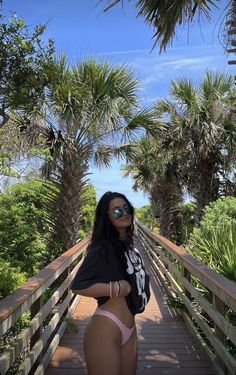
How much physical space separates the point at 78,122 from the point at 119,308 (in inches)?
303

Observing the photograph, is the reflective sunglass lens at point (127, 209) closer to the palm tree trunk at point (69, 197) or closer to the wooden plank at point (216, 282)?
the wooden plank at point (216, 282)

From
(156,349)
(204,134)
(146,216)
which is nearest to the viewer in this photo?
(156,349)

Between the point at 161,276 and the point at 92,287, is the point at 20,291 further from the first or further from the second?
the point at 161,276

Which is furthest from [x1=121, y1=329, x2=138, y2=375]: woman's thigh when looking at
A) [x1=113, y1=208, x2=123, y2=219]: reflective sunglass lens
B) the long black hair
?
[x1=113, y1=208, x2=123, y2=219]: reflective sunglass lens

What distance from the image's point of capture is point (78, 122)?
9.87 m

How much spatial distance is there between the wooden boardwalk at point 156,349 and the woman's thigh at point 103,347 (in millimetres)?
2002

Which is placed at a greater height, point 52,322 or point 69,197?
point 69,197

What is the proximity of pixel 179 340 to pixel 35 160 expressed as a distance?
392cm

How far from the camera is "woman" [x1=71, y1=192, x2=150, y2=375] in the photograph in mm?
2367

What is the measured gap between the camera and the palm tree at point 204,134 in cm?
1495

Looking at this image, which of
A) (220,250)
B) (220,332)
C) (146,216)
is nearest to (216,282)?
(220,332)

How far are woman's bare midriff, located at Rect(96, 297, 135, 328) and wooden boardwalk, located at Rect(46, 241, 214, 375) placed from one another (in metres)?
2.00

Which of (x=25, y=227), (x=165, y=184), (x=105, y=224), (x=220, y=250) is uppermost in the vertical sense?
(x=165, y=184)

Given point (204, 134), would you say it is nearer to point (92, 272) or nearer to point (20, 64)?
point (20, 64)
